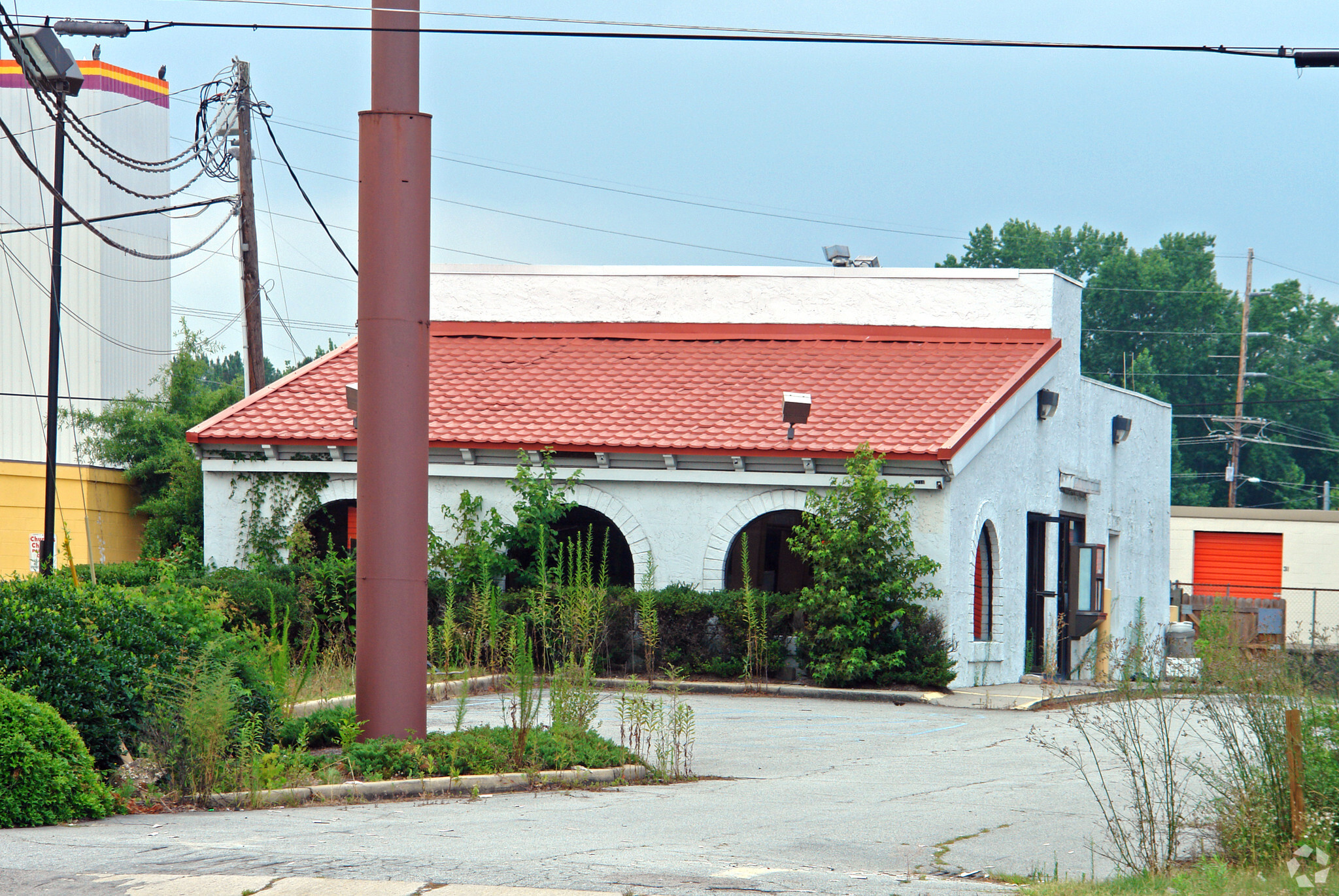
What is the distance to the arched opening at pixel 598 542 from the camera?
71.8 feet

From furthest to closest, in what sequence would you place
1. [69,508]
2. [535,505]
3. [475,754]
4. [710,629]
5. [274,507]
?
1. [69,508]
2. [274,507]
3. [535,505]
4. [710,629]
5. [475,754]

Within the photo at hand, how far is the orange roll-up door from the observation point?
4247cm

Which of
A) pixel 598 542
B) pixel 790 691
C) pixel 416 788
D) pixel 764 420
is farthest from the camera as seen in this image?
pixel 598 542

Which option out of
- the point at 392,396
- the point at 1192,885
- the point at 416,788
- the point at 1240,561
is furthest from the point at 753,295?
the point at 1240,561

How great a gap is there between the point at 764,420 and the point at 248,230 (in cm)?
1042

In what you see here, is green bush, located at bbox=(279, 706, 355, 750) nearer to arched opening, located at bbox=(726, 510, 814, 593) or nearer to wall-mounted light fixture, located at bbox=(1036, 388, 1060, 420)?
arched opening, located at bbox=(726, 510, 814, 593)

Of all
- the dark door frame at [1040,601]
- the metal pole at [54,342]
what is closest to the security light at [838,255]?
the dark door frame at [1040,601]

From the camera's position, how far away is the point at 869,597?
19062 mm

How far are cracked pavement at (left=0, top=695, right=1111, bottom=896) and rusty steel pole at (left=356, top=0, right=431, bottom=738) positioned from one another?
1448mm

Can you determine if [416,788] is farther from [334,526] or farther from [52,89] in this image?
[334,526]

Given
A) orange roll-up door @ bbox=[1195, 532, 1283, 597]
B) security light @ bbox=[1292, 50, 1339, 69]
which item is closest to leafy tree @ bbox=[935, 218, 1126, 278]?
orange roll-up door @ bbox=[1195, 532, 1283, 597]

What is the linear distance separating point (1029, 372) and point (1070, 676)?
506 centimetres

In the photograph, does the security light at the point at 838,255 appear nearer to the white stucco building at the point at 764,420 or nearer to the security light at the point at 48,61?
the white stucco building at the point at 764,420

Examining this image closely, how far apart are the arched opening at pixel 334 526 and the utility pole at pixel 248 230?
373cm
